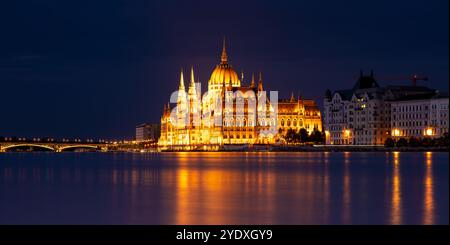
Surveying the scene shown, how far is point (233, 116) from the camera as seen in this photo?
145250mm

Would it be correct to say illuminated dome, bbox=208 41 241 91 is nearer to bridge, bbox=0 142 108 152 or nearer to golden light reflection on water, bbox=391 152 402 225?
bridge, bbox=0 142 108 152

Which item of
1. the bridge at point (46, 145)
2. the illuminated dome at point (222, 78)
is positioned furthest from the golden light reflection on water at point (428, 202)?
the illuminated dome at point (222, 78)

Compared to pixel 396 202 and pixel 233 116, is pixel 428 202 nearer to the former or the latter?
pixel 396 202

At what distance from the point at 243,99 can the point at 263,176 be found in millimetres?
101296

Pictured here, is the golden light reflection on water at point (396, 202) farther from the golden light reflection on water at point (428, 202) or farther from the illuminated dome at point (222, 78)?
the illuminated dome at point (222, 78)

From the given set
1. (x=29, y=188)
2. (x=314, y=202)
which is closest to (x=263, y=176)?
(x=29, y=188)

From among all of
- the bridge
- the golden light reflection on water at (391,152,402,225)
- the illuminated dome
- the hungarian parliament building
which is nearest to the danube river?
the golden light reflection on water at (391,152,402,225)

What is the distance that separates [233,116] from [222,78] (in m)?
12.9

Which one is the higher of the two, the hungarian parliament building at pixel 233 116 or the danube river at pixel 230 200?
the hungarian parliament building at pixel 233 116

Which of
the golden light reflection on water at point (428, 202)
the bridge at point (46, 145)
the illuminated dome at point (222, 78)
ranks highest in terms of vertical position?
the illuminated dome at point (222, 78)

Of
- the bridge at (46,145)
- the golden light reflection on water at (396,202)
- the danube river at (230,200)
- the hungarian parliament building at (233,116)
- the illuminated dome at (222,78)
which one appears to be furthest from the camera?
the illuminated dome at (222,78)

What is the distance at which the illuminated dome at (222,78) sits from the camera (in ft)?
510

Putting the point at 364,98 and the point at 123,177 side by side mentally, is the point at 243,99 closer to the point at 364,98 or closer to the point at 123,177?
the point at 364,98

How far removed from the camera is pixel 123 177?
4616cm
